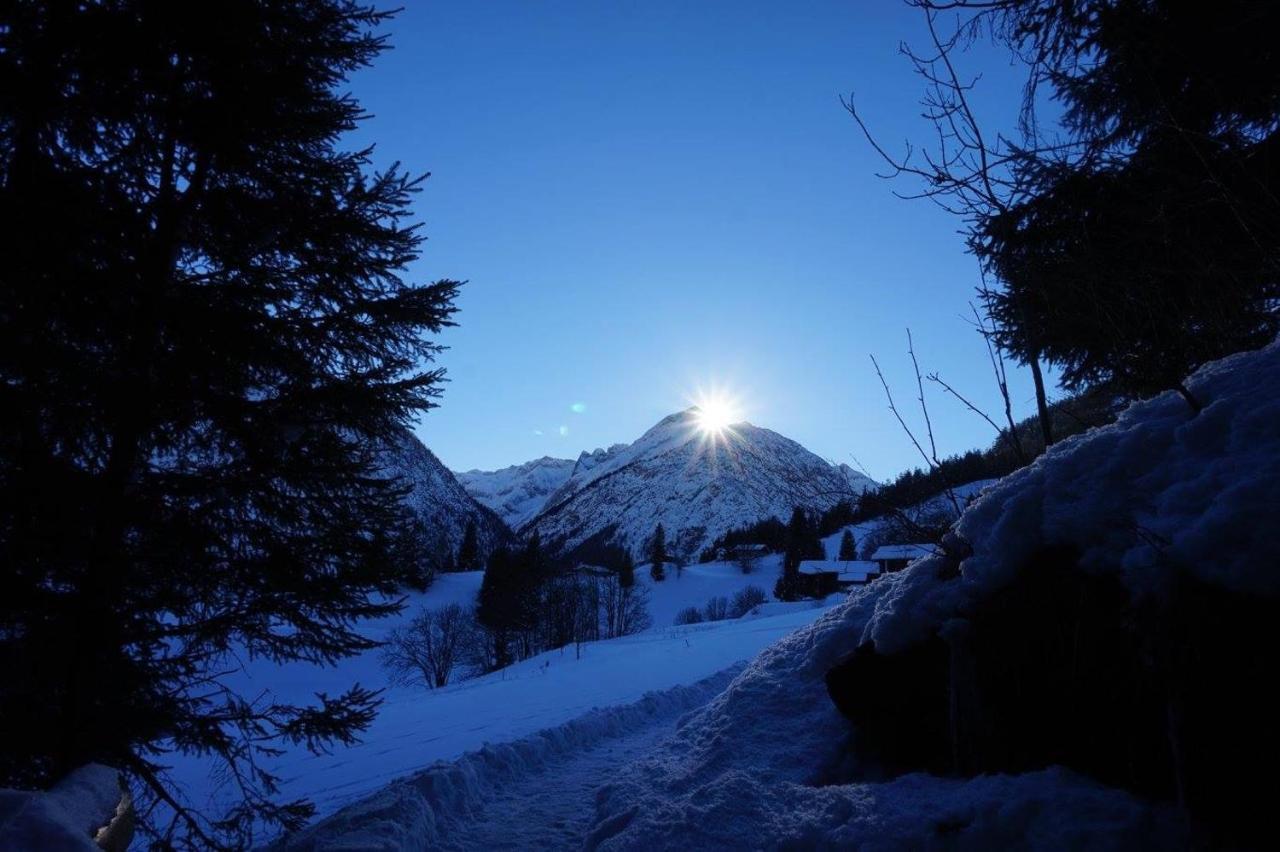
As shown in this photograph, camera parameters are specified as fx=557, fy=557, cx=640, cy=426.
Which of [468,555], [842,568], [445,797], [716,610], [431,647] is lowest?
[716,610]

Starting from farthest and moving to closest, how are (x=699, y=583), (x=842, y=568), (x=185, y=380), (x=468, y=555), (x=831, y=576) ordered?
(x=699, y=583) < (x=468, y=555) < (x=842, y=568) < (x=831, y=576) < (x=185, y=380)

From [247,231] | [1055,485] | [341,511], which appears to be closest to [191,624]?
[341,511]

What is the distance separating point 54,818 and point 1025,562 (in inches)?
169

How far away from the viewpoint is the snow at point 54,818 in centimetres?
114

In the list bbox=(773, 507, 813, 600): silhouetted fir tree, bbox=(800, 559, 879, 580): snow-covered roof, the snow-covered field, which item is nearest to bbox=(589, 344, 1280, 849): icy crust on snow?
the snow-covered field

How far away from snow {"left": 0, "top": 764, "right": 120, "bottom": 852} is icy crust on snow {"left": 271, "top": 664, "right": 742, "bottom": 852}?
389 cm

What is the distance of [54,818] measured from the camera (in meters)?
1.21

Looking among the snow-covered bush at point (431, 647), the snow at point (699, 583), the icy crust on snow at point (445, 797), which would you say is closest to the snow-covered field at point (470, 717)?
the icy crust on snow at point (445, 797)

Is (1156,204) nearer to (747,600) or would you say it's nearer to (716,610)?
(747,600)

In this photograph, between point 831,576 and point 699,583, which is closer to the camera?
point 831,576

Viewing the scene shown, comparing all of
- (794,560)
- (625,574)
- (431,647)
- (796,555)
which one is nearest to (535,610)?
(431,647)

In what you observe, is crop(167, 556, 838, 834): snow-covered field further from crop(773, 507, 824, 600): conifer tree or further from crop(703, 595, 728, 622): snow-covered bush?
crop(773, 507, 824, 600): conifer tree

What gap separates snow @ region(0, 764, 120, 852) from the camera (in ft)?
3.74

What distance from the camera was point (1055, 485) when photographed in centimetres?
343
